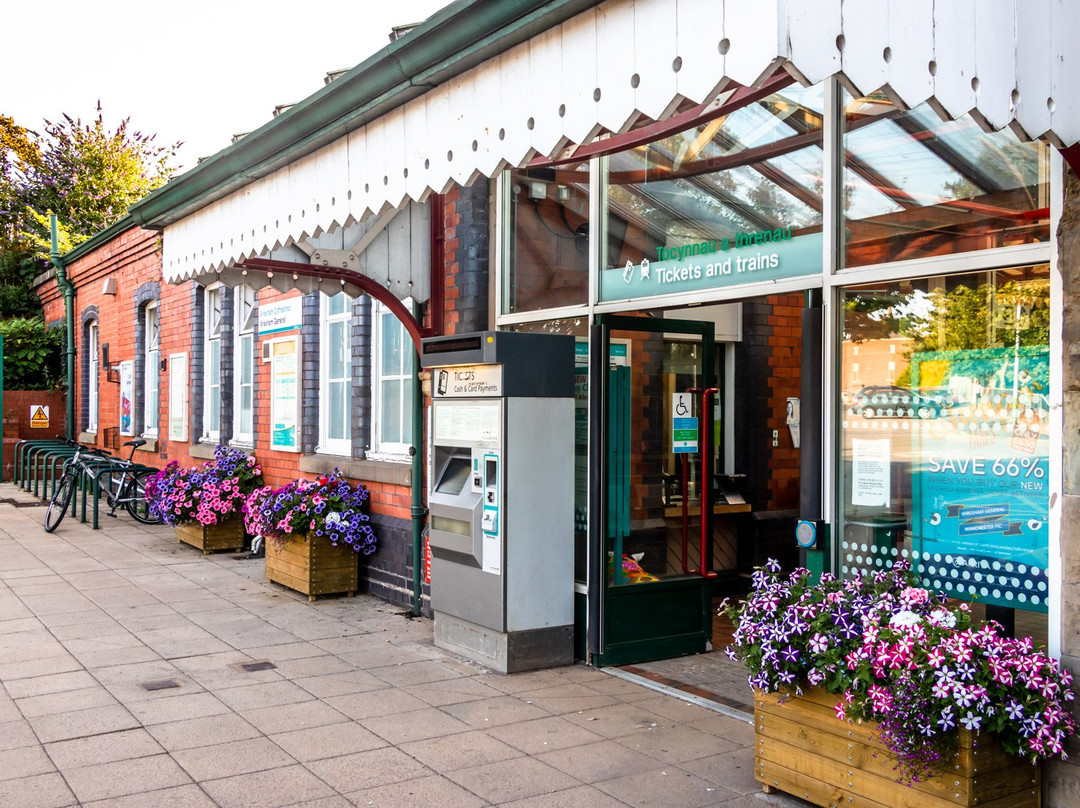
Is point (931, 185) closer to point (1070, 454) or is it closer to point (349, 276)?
point (1070, 454)

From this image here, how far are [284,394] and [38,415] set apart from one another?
13.2 metres

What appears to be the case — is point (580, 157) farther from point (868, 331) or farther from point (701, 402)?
point (868, 331)

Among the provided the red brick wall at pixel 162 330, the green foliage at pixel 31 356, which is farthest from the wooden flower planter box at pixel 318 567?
the green foliage at pixel 31 356

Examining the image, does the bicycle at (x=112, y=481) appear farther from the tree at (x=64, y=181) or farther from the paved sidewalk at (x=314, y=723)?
the tree at (x=64, y=181)

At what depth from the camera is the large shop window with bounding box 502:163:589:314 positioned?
6.87 m

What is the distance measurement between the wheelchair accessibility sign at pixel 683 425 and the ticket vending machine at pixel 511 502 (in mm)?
766

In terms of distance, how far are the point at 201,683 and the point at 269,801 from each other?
6.71 feet

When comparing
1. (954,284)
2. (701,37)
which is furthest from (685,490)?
(701,37)

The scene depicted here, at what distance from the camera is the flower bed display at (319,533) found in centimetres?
857

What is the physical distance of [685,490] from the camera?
22.5ft

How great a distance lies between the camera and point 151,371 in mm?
16516

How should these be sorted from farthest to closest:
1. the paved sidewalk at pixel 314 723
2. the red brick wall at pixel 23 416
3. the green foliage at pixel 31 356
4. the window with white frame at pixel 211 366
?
1. the green foliage at pixel 31 356
2. the red brick wall at pixel 23 416
3. the window with white frame at pixel 211 366
4. the paved sidewalk at pixel 314 723

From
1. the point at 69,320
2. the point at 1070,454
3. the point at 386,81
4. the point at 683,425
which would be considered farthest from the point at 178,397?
the point at 1070,454

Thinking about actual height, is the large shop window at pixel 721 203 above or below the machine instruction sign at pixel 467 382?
above
